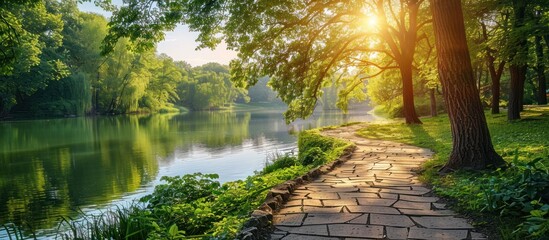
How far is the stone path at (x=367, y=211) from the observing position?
3334 millimetres

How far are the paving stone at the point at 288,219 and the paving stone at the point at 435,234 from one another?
1039 mm

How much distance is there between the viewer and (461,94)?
563 cm

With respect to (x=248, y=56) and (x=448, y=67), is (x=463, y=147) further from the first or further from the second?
(x=248, y=56)

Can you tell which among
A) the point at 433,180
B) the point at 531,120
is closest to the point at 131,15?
the point at 433,180

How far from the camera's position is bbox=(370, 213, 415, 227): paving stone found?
354 cm

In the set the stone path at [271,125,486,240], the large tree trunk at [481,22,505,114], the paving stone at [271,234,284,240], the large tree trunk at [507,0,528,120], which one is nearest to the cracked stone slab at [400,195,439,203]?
the stone path at [271,125,486,240]

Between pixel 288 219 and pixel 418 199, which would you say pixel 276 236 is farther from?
pixel 418 199

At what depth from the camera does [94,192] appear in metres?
9.71

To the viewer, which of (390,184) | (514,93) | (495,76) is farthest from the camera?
(495,76)

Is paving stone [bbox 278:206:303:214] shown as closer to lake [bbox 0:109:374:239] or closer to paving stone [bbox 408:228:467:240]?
paving stone [bbox 408:228:467:240]

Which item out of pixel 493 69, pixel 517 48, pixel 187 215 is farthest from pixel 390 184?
pixel 493 69

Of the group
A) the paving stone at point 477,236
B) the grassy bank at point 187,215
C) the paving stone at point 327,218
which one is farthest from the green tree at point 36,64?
the paving stone at point 477,236

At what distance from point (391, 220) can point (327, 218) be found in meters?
0.61

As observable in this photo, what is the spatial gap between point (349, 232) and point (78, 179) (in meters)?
10.2
